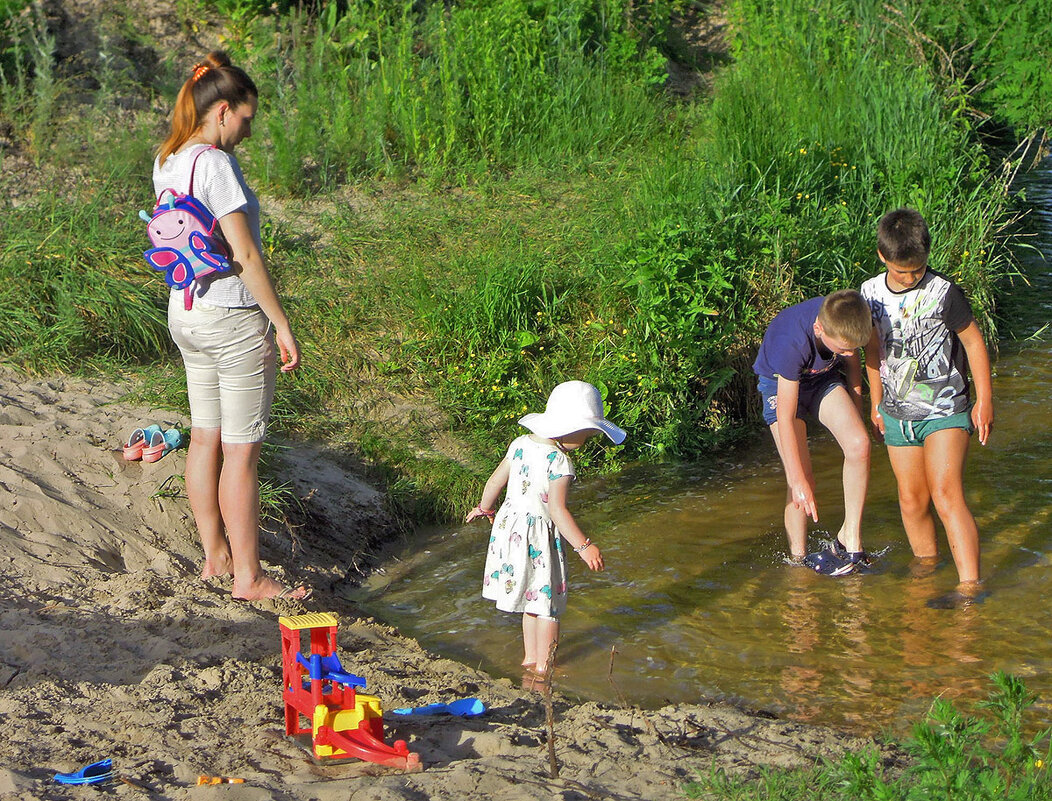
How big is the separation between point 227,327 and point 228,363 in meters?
0.15

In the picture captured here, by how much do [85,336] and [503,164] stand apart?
4.05m

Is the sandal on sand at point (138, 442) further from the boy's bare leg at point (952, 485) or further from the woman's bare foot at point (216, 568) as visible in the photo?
A: the boy's bare leg at point (952, 485)

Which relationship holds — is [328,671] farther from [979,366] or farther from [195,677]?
[979,366]

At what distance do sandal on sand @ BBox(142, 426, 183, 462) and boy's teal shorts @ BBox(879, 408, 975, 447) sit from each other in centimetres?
325

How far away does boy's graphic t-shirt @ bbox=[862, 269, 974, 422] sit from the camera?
4.90 m

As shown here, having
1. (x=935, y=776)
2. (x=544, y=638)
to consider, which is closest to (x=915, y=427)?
(x=544, y=638)

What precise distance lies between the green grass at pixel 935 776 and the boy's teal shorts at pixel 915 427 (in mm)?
1769

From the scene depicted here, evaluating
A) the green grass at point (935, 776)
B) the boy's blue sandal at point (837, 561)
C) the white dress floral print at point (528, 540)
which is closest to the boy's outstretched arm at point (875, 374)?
the boy's blue sandal at point (837, 561)

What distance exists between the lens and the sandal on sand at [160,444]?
549 centimetres

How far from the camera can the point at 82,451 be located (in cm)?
554

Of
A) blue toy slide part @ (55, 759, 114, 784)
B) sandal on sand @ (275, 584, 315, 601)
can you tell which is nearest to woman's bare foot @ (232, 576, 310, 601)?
sandal on sand @ (275, 584, 315, 601)

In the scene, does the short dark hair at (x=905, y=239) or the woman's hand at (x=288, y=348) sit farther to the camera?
the short dark hair at (x=905, y=239)

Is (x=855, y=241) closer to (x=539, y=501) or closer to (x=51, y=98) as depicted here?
(x=539, y=501)

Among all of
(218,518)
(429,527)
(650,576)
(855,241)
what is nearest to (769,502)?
(650,576)
